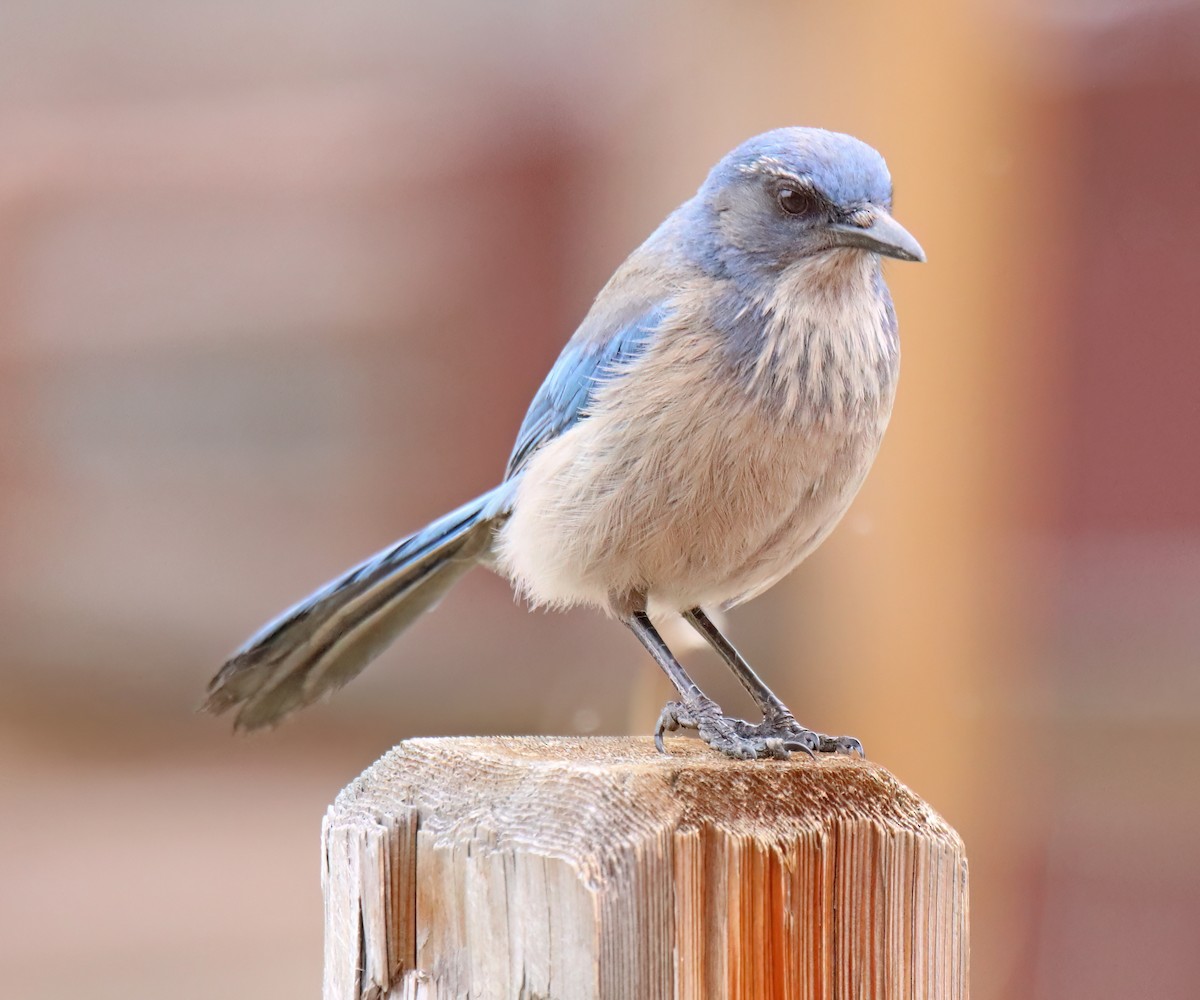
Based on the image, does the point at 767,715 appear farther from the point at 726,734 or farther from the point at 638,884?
the point at 638,884

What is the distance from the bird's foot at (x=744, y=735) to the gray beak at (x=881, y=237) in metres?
0.86

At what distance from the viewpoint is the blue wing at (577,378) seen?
2688 millimetres

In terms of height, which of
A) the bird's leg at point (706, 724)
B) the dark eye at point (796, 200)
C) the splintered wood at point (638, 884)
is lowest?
the bird's leg at point (706, 724)

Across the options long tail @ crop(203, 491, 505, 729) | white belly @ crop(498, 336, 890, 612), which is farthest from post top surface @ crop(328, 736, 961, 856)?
long tail @ crop(203, 491, 505, 729)

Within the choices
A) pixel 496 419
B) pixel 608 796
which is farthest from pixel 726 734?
pixel 496 419

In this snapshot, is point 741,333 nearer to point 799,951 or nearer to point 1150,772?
point 799,951

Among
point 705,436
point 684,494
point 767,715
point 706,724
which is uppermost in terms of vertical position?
point 705,436

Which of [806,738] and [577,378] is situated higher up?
[577,378]

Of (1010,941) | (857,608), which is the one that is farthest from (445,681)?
(1010,941)

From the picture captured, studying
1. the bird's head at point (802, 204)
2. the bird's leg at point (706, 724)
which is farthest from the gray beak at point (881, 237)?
the bird's leg at point (706, 724)

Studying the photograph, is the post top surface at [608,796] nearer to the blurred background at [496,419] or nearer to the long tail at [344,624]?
the long tail at [344,624]

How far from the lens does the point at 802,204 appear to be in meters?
2.56

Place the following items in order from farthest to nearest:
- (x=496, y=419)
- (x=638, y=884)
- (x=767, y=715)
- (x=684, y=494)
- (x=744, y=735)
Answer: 1. (x=496, y=419)
2. (x=767, y=715)
3. (x=684, y=494)
4. (x=744, y=735)
5. (x=638, y=884)

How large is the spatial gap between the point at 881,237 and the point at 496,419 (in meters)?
2.75
